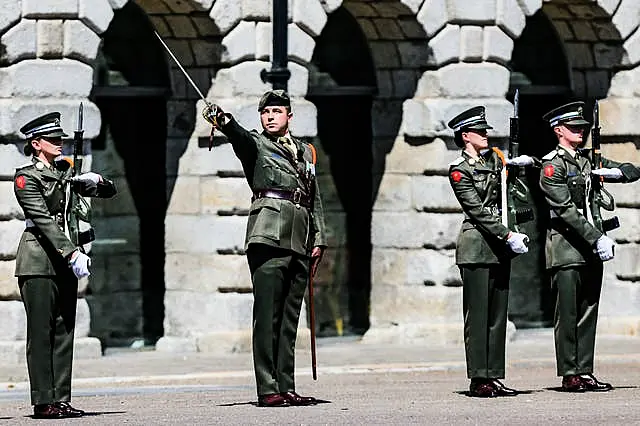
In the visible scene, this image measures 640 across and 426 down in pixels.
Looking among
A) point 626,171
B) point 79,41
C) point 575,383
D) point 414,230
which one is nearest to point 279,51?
point 79,41

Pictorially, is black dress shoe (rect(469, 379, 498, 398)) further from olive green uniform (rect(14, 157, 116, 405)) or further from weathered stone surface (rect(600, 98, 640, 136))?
weathered stone surface (rect(600, 98, 640, 136))

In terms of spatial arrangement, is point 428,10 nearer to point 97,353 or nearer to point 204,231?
point 204,231

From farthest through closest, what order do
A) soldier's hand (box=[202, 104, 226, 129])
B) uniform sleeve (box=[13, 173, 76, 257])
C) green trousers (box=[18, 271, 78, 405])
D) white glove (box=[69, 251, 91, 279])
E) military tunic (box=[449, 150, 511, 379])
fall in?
military tunic (box=[449, 150, 511, 379]) < green trousers (box=[18, 271, 78, 405]) < uniform sleeve (box=[13, 173, 76, 257]) < white glove (box=[69, 251, 91, 279]) < soldier's hand (box=[202, 104, 226, 129])

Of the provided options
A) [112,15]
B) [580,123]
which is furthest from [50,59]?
[580,123]

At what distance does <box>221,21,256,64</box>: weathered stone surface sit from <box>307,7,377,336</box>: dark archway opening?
1518mm

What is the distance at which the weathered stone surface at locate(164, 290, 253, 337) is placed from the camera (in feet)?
64.8

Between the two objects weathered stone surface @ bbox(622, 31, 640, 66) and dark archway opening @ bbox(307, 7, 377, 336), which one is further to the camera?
weathered stone surface @ bbox(622, 31, 640, 66)

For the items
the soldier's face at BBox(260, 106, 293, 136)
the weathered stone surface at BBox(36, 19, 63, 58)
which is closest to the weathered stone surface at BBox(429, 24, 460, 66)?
the weathered stone surface at BBox(36, 19, 63, 58)

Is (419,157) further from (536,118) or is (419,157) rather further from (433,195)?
(536,118)

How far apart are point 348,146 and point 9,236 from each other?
13.9 feet

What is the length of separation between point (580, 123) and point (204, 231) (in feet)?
16.0

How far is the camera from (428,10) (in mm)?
20812

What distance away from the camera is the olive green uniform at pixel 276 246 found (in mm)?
14859

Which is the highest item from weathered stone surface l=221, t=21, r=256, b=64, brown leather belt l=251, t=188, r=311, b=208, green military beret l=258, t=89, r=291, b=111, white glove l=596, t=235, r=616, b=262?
weathered stone surface l=221, t=21, r=256, b=64
